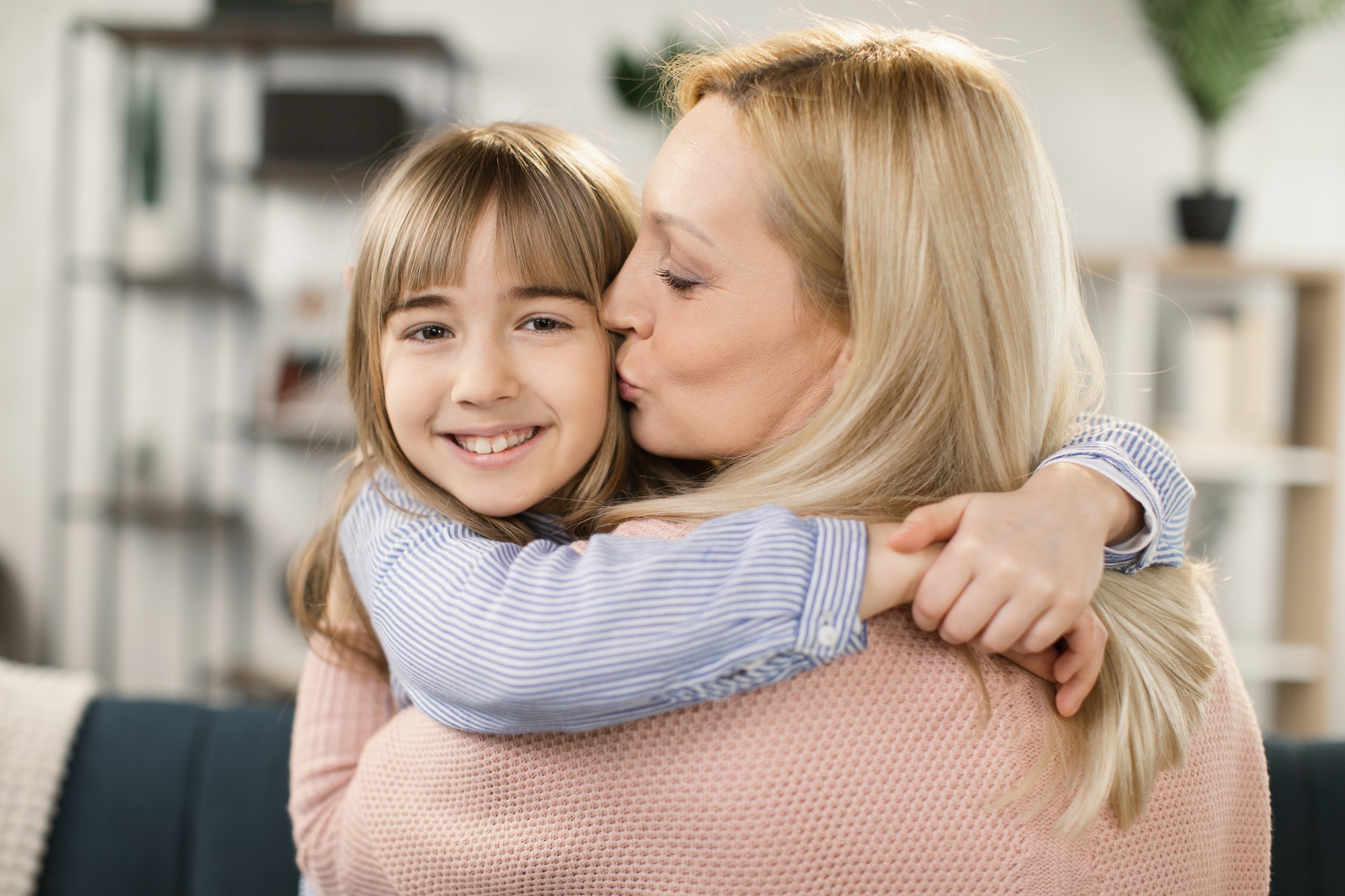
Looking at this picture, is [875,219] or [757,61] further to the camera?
[757,61]

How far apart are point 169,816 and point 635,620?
39.8 inches

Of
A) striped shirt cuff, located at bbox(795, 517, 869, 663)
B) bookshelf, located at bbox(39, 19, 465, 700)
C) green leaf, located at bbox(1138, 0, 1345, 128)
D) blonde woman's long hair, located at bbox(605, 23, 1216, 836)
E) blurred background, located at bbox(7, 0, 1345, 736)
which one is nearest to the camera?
striped shirt cuff, located at bbox(795, 517, 869, 663)

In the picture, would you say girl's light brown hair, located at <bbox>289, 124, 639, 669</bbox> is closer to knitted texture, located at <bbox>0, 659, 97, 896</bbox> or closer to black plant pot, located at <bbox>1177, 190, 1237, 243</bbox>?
knitted texture, located at <bbox>0, 659, 97, 896</bbox>

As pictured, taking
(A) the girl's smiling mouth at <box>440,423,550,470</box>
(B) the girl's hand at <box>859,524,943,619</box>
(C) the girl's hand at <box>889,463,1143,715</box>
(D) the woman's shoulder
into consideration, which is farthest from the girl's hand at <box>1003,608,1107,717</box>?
(A) the girl's smiling mouth at <box>440,423,550,470</box>

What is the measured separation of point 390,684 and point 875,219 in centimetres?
74

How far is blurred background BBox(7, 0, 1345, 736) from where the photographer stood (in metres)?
3.28

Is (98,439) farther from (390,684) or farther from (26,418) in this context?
(390,684)

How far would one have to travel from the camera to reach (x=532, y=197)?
1.07 meters

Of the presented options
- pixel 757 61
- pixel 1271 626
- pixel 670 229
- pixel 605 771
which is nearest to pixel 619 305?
pixel 670 229

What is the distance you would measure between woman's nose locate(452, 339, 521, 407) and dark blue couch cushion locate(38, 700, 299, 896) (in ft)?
2.24

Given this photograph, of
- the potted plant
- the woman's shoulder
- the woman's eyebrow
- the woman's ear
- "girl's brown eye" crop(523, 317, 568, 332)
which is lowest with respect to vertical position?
the woman's shoulder

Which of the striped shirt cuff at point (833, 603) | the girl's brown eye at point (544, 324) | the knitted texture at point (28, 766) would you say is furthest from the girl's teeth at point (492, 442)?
the knitted texture at point (28, 766)

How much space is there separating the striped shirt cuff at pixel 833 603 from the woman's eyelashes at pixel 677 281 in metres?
0.32

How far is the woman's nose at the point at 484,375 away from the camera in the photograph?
101cm
